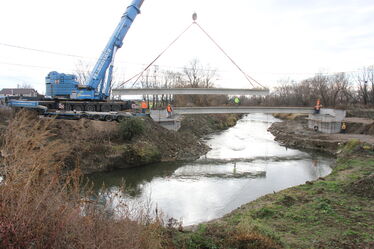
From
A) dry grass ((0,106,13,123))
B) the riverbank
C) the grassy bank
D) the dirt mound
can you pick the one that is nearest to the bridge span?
dry grass ((0,106,13,123))

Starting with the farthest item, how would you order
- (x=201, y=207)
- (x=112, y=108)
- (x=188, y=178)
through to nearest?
(x=112, y=108) < (x=188, y=178) < (x=201, y=207)

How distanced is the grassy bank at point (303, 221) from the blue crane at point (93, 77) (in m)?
15.8

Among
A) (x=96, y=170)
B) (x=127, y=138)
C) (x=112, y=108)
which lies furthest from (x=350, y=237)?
(x=112, y=108)

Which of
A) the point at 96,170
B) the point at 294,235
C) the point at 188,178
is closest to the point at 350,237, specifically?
the point at 294,235

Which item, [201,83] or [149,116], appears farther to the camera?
[201,83]

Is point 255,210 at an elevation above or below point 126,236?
below

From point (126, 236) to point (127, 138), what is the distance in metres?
15.8

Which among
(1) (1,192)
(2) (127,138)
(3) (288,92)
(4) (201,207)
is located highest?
(3) (288,92)

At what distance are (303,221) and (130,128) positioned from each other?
45.9 feet

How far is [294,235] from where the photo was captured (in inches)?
299

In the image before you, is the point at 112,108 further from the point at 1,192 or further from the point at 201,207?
the point at 1,192

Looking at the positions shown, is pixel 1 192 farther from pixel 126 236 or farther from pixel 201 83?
pixel 201 83

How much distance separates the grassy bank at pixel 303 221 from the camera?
678 centimetres

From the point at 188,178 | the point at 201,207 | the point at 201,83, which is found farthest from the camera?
the point at 201,83
